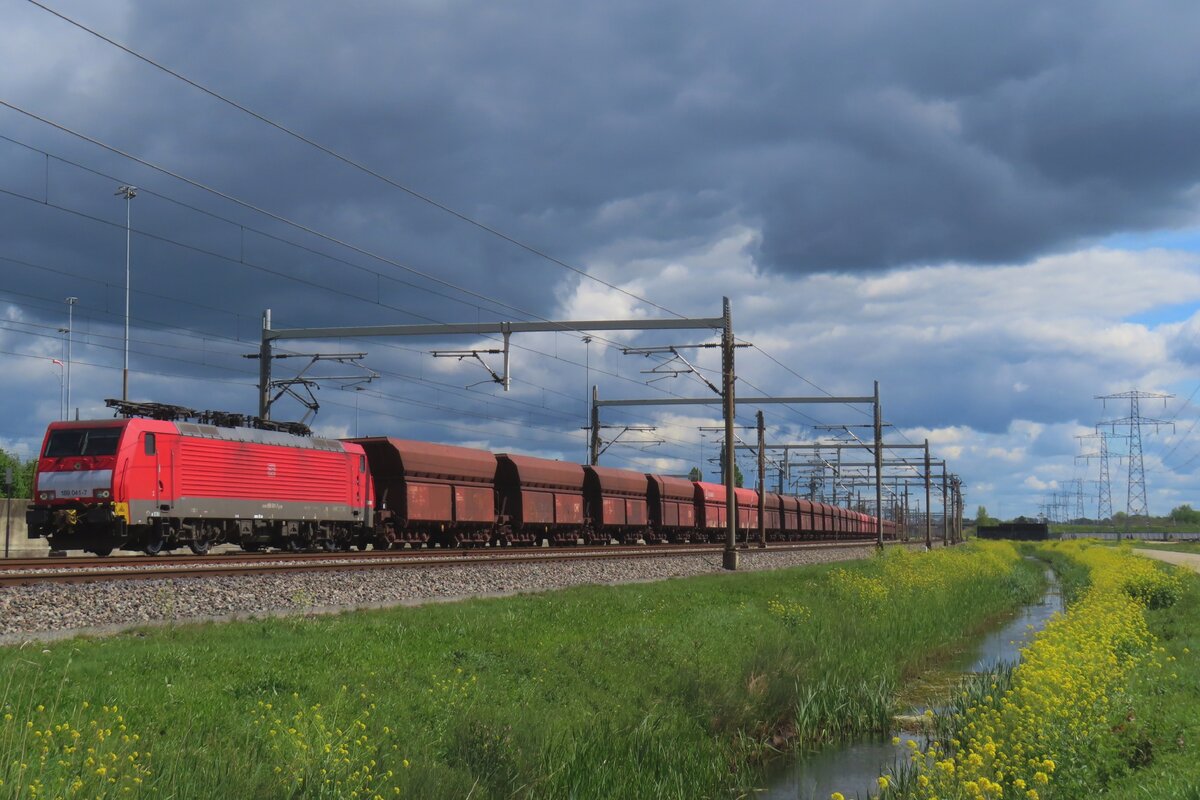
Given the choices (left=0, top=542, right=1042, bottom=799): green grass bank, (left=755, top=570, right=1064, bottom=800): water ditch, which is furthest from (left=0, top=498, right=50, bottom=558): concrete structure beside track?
(left=755, top=570, right=1064, bottom=800): water ditch

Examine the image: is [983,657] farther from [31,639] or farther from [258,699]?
[31,639]

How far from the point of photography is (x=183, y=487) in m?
27.6

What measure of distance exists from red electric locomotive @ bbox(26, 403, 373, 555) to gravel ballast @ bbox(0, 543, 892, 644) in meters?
7.19

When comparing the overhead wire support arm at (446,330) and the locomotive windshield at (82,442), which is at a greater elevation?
the overhead wire support arm at (446,330)

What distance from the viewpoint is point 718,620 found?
21.5 m

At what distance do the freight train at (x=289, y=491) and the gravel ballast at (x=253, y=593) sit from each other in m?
7.31

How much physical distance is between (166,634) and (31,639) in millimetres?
1820

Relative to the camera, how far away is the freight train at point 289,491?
85.2 feet

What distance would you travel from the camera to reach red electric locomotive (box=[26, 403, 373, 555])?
25734 mm

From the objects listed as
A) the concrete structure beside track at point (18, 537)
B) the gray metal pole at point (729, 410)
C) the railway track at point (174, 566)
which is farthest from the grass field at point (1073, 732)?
the concrete structure beside track at point (18, 537)

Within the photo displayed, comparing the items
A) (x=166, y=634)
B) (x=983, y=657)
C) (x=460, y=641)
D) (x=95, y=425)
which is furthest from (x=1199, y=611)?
(x=95, y=425)

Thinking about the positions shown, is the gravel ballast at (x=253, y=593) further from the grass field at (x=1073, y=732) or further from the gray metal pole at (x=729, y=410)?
the grass field at (x=1073, y=732)

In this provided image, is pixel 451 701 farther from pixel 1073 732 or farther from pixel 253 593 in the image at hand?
pixel 253 593

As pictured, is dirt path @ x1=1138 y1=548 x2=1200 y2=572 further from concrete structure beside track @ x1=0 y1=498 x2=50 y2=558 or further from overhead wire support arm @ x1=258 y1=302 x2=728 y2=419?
concrete structure beside track @ x1=0 y1=498 x2=50 y2=558
